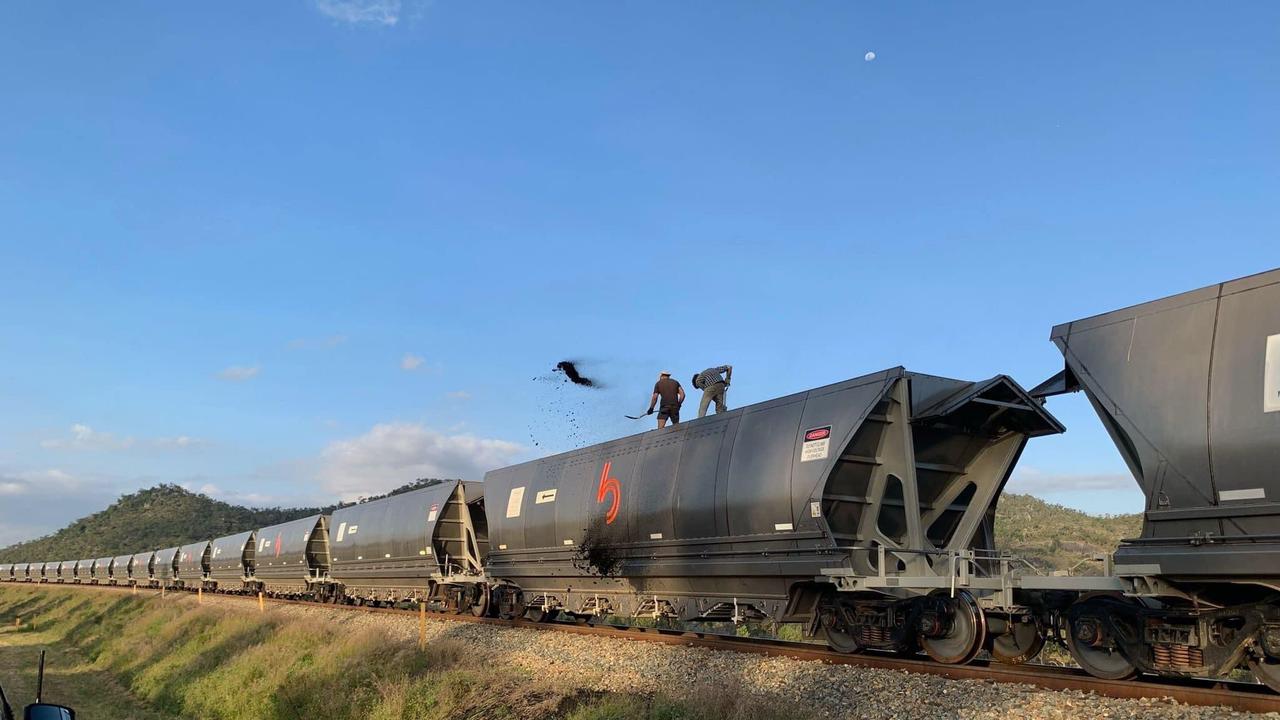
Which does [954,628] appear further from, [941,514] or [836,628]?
[941,514]

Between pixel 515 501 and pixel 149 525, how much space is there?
5702 inches

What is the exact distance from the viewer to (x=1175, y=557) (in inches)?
318

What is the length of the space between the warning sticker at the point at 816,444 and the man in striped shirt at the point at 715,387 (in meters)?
3.99

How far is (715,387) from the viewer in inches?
634

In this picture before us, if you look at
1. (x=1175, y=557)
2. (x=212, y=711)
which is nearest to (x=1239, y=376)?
(x=1175, y=557)

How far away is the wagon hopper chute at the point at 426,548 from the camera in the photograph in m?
23.7

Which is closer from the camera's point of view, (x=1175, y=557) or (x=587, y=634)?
(x=1175, y=557)

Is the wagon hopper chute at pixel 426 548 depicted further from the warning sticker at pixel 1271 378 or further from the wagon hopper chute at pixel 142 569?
the wagon hopper chute at pixel 142 569

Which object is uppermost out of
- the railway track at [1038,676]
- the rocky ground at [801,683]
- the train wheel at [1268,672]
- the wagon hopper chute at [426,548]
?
the wagon hopper chute at [426,548]


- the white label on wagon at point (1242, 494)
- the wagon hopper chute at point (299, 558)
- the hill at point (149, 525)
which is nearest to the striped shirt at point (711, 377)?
the white label on wagon at point (1242, 494)

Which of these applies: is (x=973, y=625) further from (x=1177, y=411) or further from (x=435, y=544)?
(x=435, y=544)

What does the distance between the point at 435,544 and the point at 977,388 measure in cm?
1678

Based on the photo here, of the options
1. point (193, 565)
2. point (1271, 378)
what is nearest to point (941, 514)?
point (1271, 378)

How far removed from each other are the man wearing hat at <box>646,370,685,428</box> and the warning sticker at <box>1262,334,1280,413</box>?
1061 centimetres
